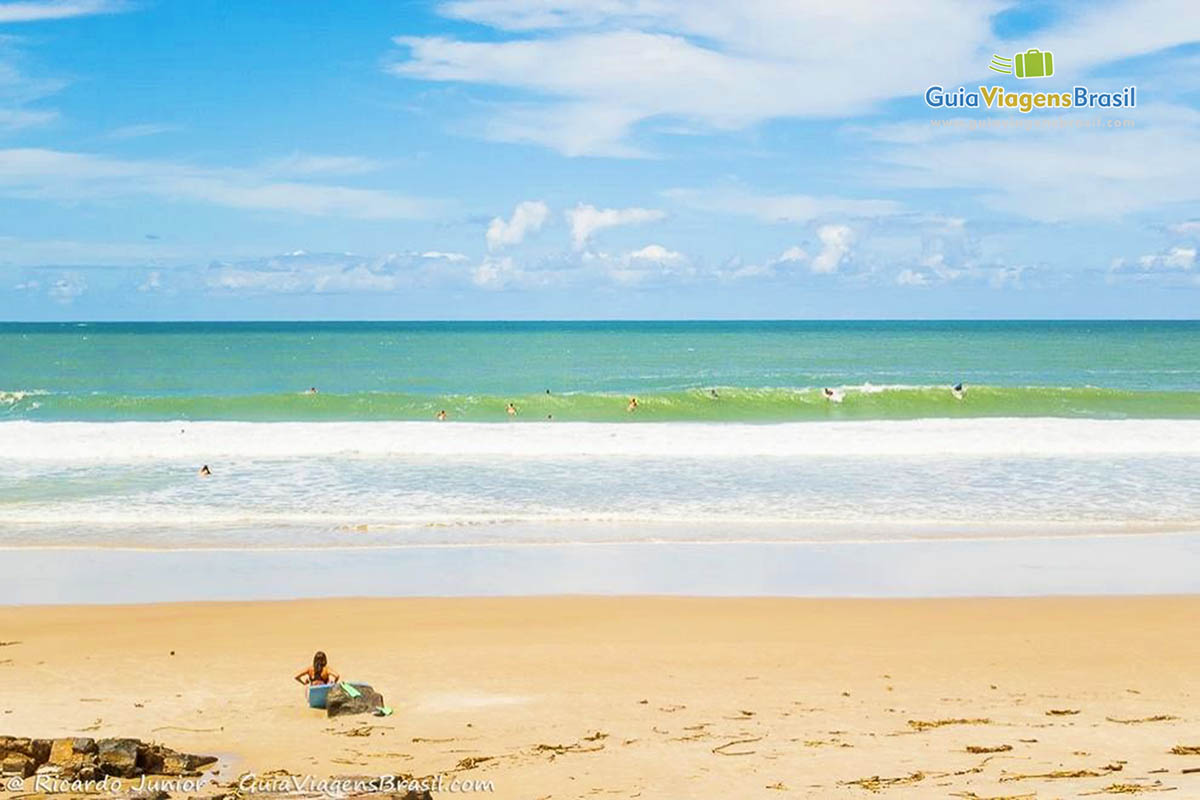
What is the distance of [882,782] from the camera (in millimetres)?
6594

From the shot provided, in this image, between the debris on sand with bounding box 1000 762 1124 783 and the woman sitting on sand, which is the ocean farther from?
the debris on sand with bounding box 1000 762 1124 783

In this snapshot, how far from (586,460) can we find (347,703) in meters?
17.4

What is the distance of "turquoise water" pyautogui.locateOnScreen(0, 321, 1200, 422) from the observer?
40.2 meters

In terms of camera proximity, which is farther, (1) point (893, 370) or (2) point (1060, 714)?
(1) point (893, 370)

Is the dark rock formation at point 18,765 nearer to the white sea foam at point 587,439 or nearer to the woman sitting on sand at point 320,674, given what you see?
the woman sitting on sand at point 320,674

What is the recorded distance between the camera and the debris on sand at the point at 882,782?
6508 mm

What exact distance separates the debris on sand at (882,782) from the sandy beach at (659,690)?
0.02 metres

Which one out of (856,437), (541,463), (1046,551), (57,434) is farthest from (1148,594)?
(57,434)

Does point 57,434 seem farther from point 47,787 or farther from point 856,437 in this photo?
point 47,787

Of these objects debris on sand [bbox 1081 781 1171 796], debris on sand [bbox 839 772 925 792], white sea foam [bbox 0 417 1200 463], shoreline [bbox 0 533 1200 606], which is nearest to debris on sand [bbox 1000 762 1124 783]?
debris on sand [bbox 1081 781 1171 796]

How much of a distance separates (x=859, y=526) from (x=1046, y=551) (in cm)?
287

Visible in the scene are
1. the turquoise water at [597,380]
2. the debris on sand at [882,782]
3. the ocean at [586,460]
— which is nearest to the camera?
the debris on sand at [882,782]

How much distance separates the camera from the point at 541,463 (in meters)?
25.2

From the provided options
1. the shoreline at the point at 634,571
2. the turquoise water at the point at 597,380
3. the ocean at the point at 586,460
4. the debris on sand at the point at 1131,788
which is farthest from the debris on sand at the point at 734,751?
the turquoise water at the point at 597,380
